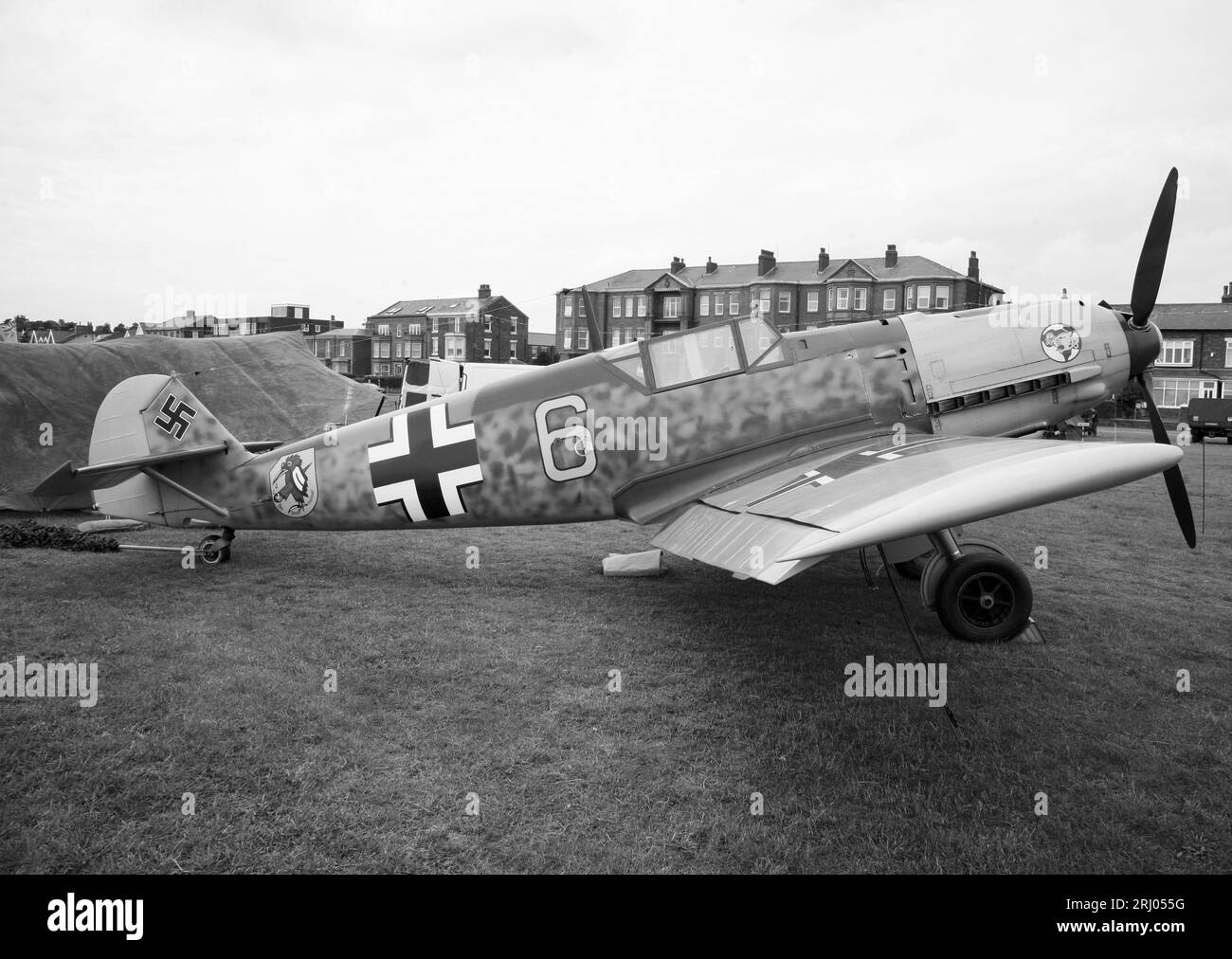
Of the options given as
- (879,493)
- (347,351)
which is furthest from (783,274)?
(879,493)

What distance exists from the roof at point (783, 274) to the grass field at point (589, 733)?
5345 cm

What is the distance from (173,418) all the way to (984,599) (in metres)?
6.97

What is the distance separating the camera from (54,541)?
8.21m

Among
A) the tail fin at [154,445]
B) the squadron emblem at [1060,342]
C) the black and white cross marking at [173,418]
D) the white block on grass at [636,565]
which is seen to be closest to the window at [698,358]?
the white block on grass at [636,565]

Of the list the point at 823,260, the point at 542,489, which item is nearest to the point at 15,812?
the point at 542,489

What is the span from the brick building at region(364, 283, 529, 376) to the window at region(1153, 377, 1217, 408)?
47943mm

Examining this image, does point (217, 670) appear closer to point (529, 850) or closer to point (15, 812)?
point (15, 812)

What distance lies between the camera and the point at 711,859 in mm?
3021

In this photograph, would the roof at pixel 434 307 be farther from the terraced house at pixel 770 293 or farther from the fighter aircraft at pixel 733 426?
the fighter aircraft at pixel 733 426

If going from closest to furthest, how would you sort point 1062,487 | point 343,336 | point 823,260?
point 1062,487
point 823,260
point 343,336

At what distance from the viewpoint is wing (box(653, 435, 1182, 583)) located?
11.5ft

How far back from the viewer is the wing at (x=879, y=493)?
351cm

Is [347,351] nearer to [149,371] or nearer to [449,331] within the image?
[449,331]
